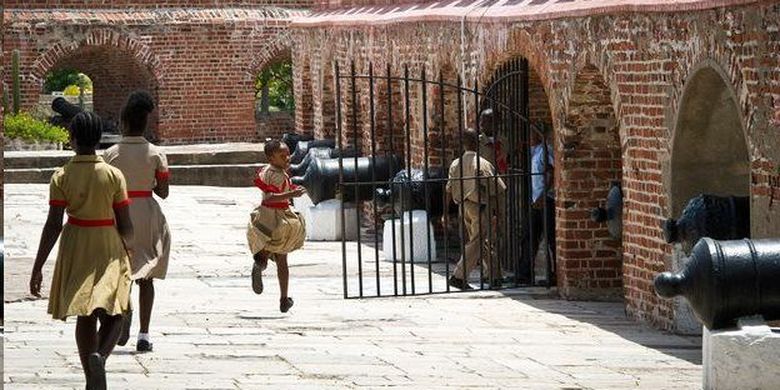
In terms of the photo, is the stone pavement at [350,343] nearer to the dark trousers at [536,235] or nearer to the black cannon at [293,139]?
the dark trousers at [536,235]

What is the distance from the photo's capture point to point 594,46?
51.1ft

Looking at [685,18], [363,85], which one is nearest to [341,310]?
[685,18]

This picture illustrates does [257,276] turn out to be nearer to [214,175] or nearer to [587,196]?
[587,196]

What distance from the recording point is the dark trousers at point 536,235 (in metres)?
17.4

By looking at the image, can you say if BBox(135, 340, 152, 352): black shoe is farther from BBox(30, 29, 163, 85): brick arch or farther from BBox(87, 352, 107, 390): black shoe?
BBox(30, 29, 163, 85): brick arch

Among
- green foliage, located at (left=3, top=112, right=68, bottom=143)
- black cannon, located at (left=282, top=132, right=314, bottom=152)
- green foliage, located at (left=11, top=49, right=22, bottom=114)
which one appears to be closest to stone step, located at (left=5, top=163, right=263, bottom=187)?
green foliage, located at (left=3, top=112, right=68, bottom=143)

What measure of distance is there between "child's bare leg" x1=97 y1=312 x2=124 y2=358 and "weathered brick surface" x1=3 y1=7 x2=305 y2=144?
26661 mm

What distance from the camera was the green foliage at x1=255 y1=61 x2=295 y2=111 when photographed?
4394 centimetres

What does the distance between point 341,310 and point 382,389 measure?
4.56 meters

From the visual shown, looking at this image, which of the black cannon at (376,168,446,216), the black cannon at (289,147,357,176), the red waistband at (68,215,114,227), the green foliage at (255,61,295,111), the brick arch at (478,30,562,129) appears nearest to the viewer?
the red waistband at (68,215,114,227)

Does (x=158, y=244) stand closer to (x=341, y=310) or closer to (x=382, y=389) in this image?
(x=382, y=389)

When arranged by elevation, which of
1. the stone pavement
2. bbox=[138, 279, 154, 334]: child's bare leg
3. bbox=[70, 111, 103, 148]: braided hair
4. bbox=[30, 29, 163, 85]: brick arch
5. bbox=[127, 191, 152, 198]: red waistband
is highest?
bbox=[30, 29, 163, 85]: brick arch

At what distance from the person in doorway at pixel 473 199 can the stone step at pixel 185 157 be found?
15.5 m

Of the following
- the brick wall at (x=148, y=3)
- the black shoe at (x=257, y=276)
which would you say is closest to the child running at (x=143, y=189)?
the black shoe at (x=257, y=276)
